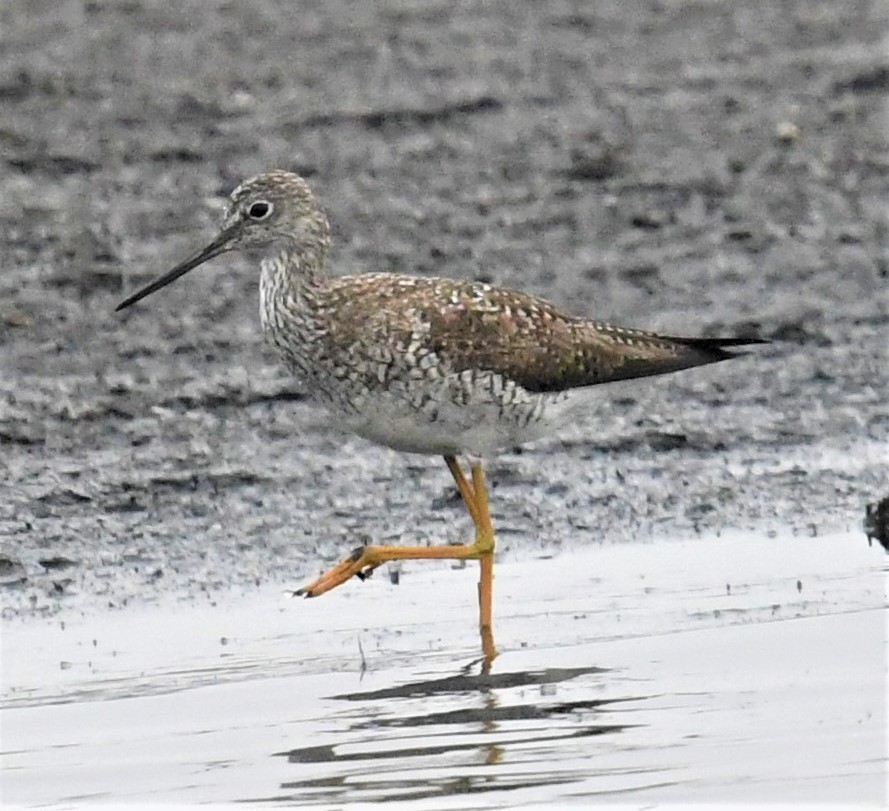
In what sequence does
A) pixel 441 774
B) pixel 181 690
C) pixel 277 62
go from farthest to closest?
pixel 277 62 < pixel 181 690 < pixel 441 774

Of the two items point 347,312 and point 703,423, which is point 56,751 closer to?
point 347,312

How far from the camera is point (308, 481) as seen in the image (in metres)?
8.77

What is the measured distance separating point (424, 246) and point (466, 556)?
4177mm

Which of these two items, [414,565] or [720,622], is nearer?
[720,622]

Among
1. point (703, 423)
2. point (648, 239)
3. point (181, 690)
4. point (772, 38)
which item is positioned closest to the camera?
point (181, 690)

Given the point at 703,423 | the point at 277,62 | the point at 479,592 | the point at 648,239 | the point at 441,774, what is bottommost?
the point at 441,774

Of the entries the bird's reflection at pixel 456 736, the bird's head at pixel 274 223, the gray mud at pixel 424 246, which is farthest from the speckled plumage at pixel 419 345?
the bird's reflection at pixel 456 736

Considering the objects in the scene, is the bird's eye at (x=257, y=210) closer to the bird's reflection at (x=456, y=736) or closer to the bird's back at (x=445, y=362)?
the bird's back at (x=445, y=362)

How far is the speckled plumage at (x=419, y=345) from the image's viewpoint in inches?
297

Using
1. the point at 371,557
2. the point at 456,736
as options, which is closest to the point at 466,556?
the point at 371,557

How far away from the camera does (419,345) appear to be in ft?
24.8

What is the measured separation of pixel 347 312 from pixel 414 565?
996 millimetres

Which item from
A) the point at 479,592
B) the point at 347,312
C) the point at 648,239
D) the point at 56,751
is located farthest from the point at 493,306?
the point at 648,239

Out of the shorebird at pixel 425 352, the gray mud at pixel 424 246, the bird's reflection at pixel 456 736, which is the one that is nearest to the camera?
the bird's reflection at pixel 456 736
